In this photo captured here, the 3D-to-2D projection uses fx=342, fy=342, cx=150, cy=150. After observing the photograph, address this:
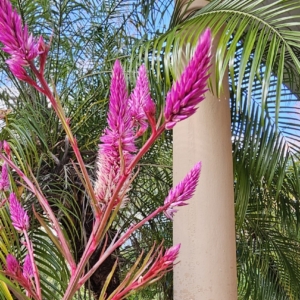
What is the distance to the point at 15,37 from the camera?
0.60 ft

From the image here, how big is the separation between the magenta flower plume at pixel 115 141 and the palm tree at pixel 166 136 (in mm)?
500

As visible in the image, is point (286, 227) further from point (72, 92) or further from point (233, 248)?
point (72, 92)

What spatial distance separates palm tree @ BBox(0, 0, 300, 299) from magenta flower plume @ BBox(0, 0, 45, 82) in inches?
21.0

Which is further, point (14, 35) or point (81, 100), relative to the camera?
point (81, 100)

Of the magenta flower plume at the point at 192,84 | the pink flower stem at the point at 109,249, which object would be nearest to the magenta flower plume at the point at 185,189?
the pink flower stem at the point at 109,249

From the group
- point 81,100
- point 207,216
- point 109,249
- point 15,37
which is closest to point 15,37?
point 15,37

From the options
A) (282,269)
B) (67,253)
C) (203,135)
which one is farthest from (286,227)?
(67,253)

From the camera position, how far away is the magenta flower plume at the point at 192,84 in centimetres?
17

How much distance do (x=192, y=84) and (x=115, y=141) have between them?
3.0 inches

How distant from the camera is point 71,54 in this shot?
1141 mm

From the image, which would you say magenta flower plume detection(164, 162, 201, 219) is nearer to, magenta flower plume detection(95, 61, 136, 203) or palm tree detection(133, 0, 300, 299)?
magenta flower plume detection(95, 61, 136, 203)

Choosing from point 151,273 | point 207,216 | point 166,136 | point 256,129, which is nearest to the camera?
point 151,273

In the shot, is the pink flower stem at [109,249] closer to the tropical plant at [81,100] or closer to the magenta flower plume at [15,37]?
the magenta flower plume at [15,37]

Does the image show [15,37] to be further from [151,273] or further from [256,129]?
[256,129]
